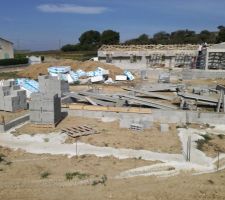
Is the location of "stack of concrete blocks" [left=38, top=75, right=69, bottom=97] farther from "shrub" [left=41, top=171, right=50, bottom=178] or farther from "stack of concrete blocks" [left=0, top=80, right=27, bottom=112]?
"shrub" [left=41, top=171, right=50, bottom=178]

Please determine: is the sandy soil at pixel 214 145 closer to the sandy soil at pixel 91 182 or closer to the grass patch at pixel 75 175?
the sandy soil at pixel 91 182

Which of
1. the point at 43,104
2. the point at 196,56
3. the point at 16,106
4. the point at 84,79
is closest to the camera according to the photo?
the point at 43,104

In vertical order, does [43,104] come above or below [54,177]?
above

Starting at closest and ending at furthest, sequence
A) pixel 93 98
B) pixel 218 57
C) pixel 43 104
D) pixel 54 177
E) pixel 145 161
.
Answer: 1. pixel 54 177
2. pixel 145 161
3. pixel 43 104
4. pixel 93 98
5. pixel 218 57

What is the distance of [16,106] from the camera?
609 inches

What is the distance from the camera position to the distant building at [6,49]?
43.8m

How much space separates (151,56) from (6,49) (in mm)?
20832

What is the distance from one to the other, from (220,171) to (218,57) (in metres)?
25.9

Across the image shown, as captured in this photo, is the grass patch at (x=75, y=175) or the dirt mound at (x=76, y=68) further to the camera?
the dirt mound at (x=76, y=68)

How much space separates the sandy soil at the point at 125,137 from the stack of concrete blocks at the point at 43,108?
0.36 metres

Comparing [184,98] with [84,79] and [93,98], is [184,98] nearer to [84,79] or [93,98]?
[93,98]

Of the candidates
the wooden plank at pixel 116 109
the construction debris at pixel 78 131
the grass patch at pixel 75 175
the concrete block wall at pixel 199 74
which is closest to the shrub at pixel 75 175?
the grass patch at pixel 75 175

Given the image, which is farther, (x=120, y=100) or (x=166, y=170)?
(x=120, y=100)

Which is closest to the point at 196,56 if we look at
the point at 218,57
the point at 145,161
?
the point at 218,57
